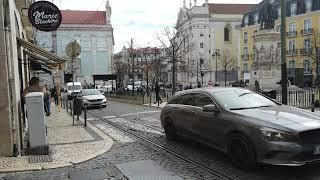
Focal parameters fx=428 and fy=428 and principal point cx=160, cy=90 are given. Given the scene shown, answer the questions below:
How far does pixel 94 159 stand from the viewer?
32.3ft

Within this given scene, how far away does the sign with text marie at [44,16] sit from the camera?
1379cm

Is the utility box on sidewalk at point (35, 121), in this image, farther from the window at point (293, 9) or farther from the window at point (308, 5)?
the window at point (293, 9)

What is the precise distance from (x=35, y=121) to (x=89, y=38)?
80.0 m

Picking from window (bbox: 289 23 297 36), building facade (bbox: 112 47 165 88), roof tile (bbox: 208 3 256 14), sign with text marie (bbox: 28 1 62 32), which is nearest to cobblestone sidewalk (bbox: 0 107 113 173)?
sign with text marie (bbox: 28 1 62 32)

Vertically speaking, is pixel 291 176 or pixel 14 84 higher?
pixel 14 84

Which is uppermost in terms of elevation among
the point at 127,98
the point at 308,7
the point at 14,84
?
the point at 308,7

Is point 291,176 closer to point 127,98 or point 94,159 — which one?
point 94,159

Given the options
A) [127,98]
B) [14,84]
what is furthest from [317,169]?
[127,98]

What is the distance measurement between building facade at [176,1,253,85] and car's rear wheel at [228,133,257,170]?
8360 centimetres

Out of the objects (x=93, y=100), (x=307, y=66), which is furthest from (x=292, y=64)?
(x=93, y=100)

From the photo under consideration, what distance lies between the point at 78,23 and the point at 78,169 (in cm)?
8146

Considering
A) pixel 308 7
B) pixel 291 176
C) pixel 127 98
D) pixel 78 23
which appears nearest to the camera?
pixel 291 176

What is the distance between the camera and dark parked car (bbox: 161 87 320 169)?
7.19m

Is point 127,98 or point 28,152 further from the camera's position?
point 127,98
